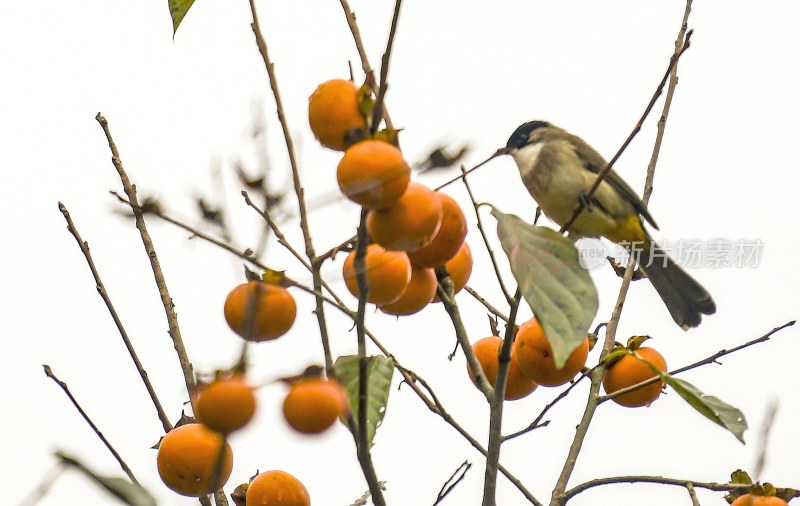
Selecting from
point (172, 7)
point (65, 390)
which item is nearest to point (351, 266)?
point (172, 7)

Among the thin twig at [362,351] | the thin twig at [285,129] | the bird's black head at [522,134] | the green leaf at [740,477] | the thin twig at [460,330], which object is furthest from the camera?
the bird's black head at [522,134]

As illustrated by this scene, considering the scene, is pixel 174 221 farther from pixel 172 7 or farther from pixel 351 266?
pixel 172 7

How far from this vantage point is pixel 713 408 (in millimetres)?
1674

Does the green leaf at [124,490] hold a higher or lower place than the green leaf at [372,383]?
lower

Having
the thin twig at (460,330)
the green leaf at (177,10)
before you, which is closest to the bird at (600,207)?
the thin twig at (460,330)

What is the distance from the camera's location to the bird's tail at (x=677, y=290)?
144 inches

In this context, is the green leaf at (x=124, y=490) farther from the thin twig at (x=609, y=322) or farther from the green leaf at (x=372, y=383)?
the thin twig at (x=609, y=322)

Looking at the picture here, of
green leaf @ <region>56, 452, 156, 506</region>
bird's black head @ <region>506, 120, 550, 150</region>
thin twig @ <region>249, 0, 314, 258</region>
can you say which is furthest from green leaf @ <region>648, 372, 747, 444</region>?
bird's black head @ <region>506, 120, 550, 150</region>

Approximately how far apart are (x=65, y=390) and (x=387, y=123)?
83 centimetres

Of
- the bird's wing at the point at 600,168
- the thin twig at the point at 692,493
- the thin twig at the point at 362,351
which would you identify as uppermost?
the bird's wing at the point at 600,168

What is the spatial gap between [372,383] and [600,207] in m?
2.22

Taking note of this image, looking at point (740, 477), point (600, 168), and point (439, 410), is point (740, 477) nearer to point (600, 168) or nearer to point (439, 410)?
point (439, 410)

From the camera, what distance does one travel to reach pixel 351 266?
1407 millimetres

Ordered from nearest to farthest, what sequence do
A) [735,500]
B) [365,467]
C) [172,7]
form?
[365,467] → [172,7] → [735,500]
